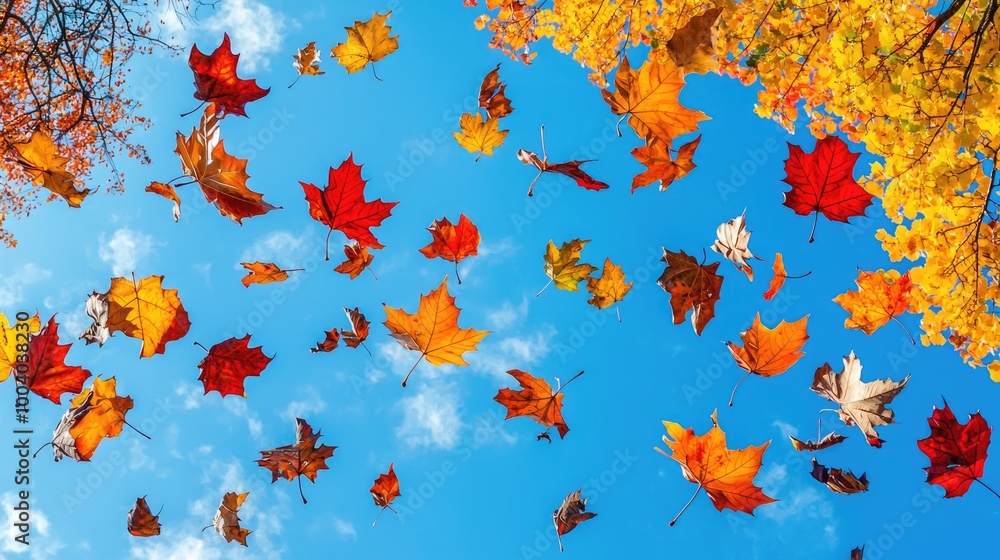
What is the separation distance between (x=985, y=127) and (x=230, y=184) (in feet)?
14.2

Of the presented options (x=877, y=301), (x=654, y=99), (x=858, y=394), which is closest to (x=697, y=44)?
(x=654, y=99)

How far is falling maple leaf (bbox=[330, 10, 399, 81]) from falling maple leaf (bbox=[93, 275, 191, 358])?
263 cm

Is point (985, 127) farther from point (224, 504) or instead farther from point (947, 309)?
point (224, 504)

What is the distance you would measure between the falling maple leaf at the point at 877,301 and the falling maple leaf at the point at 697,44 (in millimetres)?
2675

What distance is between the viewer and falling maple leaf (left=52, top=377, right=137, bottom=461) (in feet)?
12.8

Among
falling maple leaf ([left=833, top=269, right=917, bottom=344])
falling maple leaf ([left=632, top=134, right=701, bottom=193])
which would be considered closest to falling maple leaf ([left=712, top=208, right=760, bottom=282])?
falling maple leaf ([left=632, top=134, right=701, bottom=193])

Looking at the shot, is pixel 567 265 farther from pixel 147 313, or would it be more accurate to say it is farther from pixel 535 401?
pixel 147 313

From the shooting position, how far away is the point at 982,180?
289 centimetres

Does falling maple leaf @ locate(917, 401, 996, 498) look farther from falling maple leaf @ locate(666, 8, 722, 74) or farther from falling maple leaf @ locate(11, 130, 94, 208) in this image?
falling maple leaf @ locate(11, 130, 94, 208)

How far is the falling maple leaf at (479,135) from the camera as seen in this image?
4.75 m

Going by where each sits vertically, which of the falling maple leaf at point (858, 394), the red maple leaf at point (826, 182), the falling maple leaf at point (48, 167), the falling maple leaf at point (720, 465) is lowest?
the falling maple leaf at point (720, 465)

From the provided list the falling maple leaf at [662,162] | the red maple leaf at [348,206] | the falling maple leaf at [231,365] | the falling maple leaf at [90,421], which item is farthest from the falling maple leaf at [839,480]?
the falling maple leaf at [90,421]

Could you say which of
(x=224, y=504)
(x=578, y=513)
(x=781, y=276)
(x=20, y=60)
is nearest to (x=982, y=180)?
(x=781, y=276)

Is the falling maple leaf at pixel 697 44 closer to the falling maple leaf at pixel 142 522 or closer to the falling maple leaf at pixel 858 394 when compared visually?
the falling maple leaf at pixel 858 394
